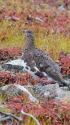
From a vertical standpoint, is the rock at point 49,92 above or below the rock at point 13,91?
below

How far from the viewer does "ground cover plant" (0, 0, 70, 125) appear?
5.17 meters

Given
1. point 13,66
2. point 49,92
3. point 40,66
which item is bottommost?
point 13,66

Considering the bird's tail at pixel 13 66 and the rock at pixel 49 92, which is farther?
the bird's tail at pixel 13 66

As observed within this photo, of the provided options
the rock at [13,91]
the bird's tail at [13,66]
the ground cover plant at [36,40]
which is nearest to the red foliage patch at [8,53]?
the ground cover plant at [36,40]

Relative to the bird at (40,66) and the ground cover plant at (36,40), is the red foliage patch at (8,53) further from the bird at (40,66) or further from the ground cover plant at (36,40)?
the bird at (40,66)

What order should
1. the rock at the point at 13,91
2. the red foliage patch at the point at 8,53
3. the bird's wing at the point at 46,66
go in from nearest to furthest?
the rock at the point at 13,91
the bird's wing at the point at 46,66
the red foliage patch at the point at 8,53

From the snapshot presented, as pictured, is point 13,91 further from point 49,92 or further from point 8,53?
point 8,53

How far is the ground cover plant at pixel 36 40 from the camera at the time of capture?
17.0 ft

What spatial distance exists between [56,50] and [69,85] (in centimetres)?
208

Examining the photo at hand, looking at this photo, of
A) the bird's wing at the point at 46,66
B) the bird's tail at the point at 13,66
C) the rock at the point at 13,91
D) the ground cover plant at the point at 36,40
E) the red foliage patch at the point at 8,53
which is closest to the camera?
the ground cover plant at the point at 36,40

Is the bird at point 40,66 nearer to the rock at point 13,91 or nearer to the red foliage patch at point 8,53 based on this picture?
the rock at point 13,91

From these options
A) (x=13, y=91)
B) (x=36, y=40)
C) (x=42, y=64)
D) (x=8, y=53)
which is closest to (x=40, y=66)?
(x=42, y=64)

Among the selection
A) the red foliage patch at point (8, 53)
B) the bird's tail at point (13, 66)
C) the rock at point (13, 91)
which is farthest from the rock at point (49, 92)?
the red foliage patch at point (8, 53)

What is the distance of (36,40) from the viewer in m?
10.1
